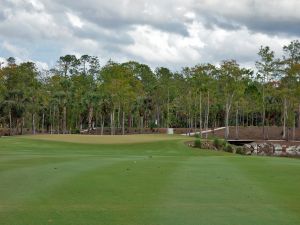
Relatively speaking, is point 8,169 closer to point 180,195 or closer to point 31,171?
point 31,171

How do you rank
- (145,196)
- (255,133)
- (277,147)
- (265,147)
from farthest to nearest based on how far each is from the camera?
(255,133)
(277,147)
(265,147)
(145,196)

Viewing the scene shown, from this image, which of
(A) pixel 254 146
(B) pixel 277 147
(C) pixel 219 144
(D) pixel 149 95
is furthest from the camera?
(D) pixel 149 95

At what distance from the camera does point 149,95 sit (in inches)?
4257

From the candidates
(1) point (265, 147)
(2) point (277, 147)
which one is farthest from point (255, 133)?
(1) point (265, 147)

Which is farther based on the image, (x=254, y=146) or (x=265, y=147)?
(x=254, y=146)

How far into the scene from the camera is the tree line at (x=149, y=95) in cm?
8262

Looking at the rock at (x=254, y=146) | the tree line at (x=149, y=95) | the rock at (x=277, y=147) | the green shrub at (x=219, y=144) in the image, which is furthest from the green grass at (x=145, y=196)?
the tree line at (x=149, y=95)

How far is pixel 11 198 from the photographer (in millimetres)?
11508

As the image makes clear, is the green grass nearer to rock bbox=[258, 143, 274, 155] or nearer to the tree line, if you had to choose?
rock bbox=[258, 143, 274, 155]

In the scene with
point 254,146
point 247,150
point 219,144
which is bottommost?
point 247,150

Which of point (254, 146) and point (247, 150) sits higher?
point (254, 146)

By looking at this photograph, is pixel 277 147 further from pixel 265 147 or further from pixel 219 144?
pixel 219 144

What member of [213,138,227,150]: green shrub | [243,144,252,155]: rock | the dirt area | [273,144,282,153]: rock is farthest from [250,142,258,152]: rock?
the dirt area

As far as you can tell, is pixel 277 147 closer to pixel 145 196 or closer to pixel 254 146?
pixel 254 146
